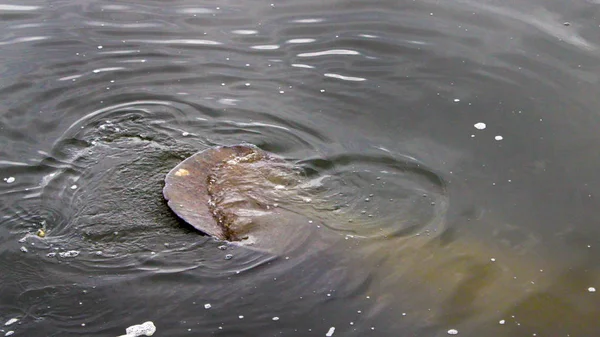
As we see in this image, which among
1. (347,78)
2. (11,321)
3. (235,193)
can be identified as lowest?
(11,321)

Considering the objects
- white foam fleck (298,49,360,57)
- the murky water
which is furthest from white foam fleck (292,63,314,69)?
white foam fleck (298,49,360,57)

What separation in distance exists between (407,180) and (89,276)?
2.29 metres

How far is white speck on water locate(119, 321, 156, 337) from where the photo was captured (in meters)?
4.34

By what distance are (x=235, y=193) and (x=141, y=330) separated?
1.24 meters

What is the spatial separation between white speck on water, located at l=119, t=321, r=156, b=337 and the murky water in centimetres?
6

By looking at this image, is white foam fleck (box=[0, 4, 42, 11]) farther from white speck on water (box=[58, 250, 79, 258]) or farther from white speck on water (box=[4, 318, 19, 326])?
white speck on water (box=[4, 318, 19, 326])

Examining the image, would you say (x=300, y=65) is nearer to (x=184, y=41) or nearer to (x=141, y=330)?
(x=184, y=41)

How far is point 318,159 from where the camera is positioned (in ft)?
18.8

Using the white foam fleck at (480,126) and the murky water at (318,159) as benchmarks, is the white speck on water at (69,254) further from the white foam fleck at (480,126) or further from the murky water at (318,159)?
the white foam fleck at (480,126)

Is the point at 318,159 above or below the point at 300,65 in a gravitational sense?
below

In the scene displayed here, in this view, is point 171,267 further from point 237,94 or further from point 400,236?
point 237,94

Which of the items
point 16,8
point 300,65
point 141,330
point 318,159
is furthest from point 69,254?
point 16,8

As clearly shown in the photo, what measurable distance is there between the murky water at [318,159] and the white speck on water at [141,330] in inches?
2.2

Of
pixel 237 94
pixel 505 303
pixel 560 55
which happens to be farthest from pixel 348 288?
pixel 560 55
